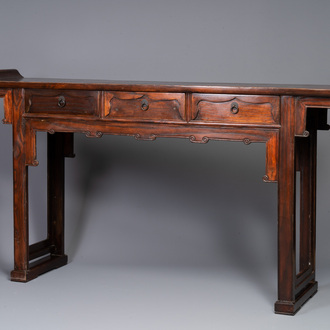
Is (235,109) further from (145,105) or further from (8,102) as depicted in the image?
(8,102)

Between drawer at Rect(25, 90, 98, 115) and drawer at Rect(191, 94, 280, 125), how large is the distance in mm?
582

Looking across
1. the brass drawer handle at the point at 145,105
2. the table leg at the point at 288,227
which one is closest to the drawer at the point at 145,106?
the brass drawer handle at the point at 145,105

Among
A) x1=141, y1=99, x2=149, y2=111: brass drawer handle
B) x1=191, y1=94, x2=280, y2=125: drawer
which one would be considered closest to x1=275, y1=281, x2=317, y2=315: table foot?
x1=191, y1=94, x2=280, y2=125: drawer

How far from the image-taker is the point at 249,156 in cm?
617

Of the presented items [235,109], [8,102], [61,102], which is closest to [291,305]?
[235,109]

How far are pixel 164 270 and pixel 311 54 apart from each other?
166 cm

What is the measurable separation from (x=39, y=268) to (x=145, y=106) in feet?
3.97

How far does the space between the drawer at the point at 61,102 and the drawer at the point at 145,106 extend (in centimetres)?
9

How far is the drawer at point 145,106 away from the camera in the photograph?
493 centimetres

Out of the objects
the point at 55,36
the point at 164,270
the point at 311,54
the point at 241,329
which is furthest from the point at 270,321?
the point at 55,36

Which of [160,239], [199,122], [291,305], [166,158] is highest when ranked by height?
[199,122]

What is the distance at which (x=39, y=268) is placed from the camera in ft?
18.0

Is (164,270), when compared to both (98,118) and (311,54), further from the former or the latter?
(311,54)

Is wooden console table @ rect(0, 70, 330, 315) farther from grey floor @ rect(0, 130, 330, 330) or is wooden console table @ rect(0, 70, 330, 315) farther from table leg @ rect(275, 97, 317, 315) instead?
grey floor @ rect(0, 130, 330, 330)
